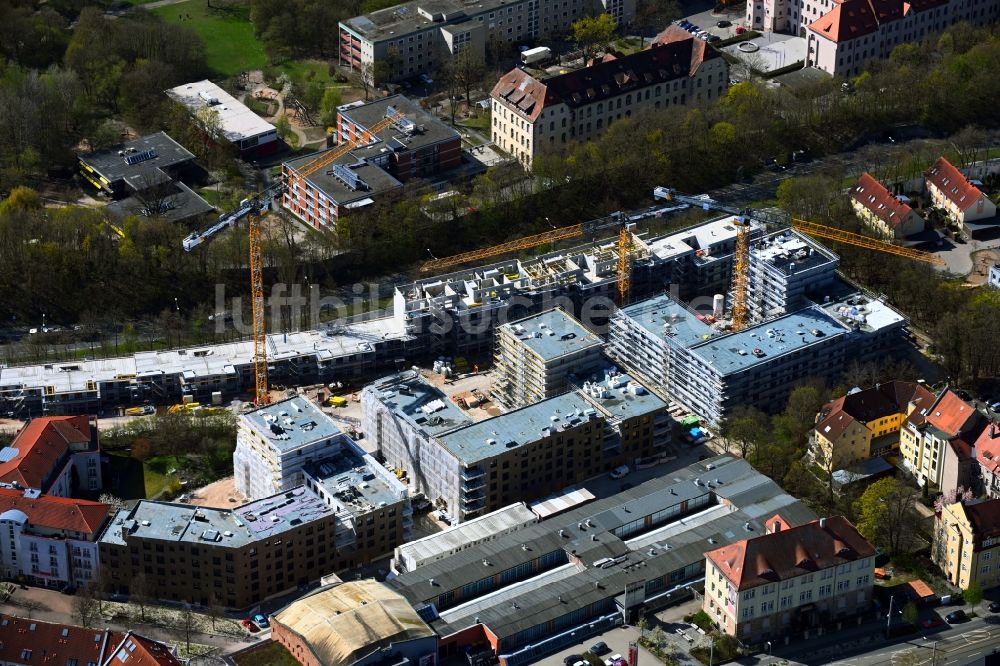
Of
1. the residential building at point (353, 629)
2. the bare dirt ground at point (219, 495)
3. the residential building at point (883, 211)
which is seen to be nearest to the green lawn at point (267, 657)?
the residential building at point (353, 629)

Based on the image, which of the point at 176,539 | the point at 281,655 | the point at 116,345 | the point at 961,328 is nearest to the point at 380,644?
the point at 281,655

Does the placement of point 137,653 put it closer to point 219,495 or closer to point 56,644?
point 56,644

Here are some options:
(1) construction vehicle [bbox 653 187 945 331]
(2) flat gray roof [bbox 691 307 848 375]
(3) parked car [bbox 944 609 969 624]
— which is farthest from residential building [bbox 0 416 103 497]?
(3) parked car [bbox 944 609 969 624]

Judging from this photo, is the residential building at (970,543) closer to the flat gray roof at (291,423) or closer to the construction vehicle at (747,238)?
the construction vehicle at (747,238)

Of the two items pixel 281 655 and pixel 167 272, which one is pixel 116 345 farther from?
pixel 281 655

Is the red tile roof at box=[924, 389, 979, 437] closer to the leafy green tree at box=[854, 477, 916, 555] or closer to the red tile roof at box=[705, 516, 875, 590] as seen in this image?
the leafy green tree at box=[854, 477, 916, 555]

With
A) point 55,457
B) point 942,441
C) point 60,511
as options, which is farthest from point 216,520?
point 942,441
